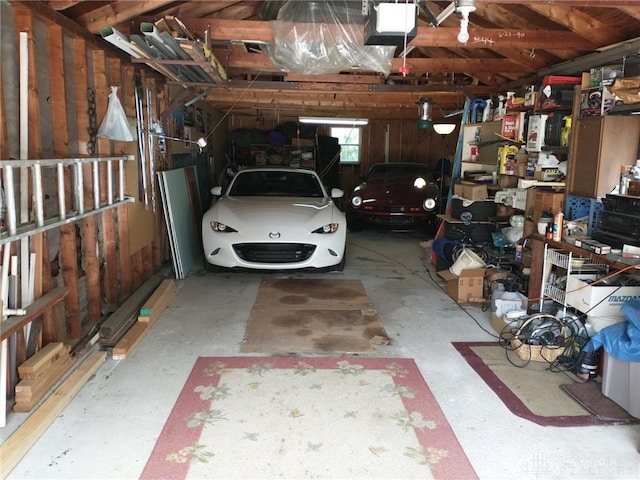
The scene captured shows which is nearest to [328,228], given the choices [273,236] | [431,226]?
[273,236]

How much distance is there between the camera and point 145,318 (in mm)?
3836

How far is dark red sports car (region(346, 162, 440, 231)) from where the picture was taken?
26.1 ft

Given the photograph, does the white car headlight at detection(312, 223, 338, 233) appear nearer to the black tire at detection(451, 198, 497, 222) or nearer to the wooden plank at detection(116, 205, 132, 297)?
the black tire at detection(451, 198, 497, 222)

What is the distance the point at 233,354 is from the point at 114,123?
6.62 feet

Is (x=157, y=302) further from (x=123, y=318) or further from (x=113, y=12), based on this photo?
(x=113, y=12)

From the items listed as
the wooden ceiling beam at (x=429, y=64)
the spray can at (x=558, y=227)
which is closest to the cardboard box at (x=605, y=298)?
the spray can at (x=558, y=227)

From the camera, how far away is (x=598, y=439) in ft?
8.08

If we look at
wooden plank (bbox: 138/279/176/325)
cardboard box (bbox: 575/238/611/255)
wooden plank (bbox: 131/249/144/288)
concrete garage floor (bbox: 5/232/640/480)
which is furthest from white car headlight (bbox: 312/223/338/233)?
cardboard box (bbox: 575/238/611/255)

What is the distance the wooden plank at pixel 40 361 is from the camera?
2.61 meters

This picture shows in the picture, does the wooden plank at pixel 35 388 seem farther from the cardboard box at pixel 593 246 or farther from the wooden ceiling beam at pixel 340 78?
the wooden ceiling beam at pixel 340 78

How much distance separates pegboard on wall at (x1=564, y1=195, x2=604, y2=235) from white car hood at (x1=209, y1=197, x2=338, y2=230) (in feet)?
7.74

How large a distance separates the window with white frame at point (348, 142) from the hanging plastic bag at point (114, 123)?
8165 mm

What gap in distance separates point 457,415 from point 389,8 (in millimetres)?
2317

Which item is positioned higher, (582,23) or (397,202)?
(582,23)
